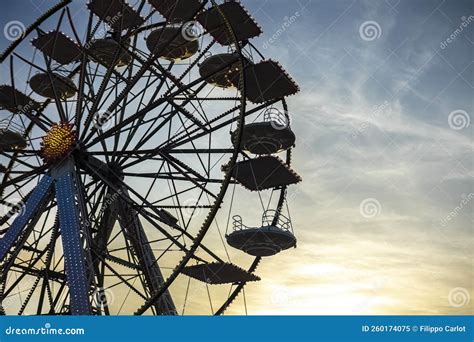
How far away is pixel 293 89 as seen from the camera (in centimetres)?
2092

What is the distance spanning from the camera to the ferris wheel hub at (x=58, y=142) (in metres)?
19.5

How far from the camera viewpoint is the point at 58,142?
1973 centimetres

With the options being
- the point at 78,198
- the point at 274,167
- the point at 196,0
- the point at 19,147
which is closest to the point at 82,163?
the point at 78,198

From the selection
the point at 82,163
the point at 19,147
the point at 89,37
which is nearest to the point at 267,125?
the point at 82,163

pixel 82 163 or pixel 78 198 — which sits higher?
pixel 82 163

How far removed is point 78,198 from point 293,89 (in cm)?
849

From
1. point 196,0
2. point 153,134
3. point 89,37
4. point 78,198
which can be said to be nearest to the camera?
point 78,198

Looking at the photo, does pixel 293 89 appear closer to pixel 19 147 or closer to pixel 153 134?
pixel 153 134

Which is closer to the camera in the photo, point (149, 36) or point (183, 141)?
point (183, 141)

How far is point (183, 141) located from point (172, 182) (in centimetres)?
156

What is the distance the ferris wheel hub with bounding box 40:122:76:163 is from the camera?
19.5m
